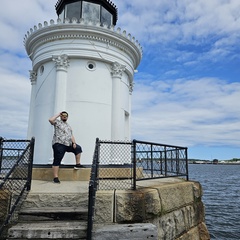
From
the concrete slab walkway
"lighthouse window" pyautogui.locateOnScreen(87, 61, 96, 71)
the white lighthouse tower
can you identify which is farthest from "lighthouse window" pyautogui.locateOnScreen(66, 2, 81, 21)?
the concrete slab walkway

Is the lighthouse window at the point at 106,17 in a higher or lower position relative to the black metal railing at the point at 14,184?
higher

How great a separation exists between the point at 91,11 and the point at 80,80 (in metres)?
3.17

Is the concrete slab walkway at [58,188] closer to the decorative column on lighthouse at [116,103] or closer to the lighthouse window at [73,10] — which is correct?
the decorative column on lighthouse at [116,103]

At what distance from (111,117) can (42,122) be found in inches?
97.7

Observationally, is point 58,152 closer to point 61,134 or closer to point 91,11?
point 61,134

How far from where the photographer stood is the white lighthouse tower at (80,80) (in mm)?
8406

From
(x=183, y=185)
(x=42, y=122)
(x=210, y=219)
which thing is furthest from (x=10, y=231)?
(x=210, y=219)

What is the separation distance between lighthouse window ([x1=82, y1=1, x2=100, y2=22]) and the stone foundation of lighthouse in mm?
1234

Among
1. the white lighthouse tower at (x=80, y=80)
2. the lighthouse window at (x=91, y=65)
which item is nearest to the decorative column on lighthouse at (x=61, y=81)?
the white lighthouse tower at (x=80, y=80)

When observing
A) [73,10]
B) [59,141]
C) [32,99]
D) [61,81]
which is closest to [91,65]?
[61,81]

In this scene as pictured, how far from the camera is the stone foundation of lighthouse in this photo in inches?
331

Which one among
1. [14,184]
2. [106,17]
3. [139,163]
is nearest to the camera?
[14,184]

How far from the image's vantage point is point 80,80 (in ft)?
28.2

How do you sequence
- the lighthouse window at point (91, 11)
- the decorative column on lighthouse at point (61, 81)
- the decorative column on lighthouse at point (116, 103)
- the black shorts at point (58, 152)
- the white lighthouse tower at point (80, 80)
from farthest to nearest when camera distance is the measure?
the lighthouse window at point (91, 11) → the decorative column on lighthouse at point (116, 103) → the white lighthouse tower at point (80, 80) → the decorative column on lighthouse at point (61, 81) → the black shorts at point (58, 152)
